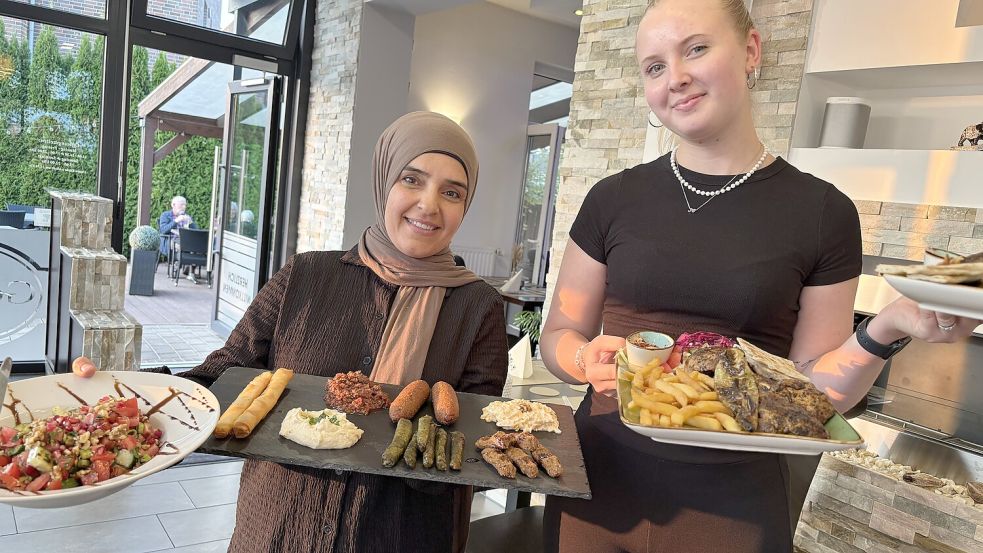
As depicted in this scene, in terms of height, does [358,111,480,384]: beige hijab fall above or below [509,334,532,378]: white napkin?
above

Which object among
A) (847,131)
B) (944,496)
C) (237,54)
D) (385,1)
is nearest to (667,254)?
(944,496)

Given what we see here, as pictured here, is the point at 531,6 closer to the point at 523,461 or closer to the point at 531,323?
the point at 531,323

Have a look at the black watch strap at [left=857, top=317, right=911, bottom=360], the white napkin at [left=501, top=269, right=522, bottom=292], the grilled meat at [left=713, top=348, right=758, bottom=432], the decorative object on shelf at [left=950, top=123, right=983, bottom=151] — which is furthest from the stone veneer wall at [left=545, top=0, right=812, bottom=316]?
the white napkin at [left=501, top=269, right=522, bottom=292]

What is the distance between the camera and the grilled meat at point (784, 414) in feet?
3.20

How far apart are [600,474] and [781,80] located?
2.36 meters

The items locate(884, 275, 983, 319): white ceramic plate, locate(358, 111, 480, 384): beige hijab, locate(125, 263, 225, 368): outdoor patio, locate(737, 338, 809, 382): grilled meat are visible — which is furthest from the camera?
locate(125, 263, 225, 368): outdoor patio

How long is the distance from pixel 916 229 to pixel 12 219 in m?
5.77

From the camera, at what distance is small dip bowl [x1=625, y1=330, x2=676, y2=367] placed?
1.11 metres

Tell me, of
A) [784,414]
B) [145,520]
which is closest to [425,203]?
[784,414]

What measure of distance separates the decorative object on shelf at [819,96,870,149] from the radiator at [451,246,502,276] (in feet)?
19.8

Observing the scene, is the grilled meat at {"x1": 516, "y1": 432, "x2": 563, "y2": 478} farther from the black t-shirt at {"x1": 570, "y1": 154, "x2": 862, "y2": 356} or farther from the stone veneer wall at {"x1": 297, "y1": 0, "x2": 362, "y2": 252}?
the stone veneer wall at {"x1": 297, "y1": 0, "x2": 362, "y2": 252}

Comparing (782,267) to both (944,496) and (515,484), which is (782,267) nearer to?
(515,484)

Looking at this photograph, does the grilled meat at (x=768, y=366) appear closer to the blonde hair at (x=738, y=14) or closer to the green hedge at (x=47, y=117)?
the blonde hair at (x=738, y=14)

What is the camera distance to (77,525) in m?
3.09
